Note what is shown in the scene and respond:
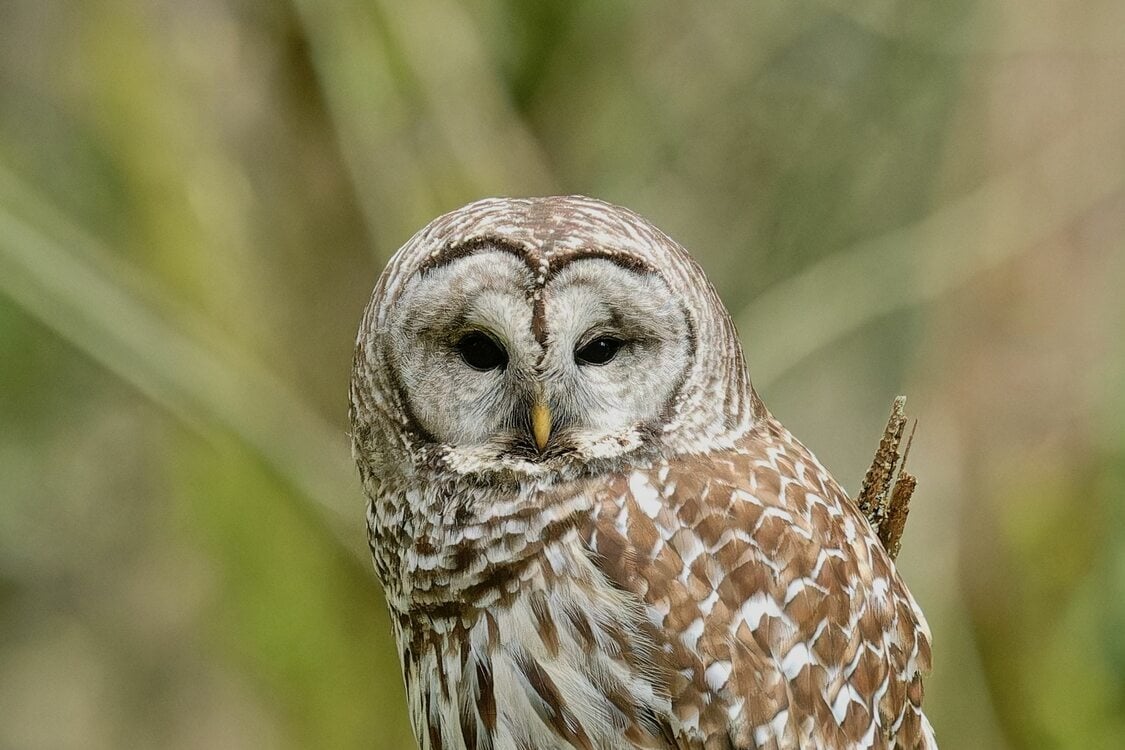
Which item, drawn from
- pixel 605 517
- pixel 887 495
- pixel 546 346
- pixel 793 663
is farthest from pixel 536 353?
pixel 887 495

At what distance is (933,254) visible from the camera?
4090 millimetres

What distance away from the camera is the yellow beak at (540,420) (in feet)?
6.55

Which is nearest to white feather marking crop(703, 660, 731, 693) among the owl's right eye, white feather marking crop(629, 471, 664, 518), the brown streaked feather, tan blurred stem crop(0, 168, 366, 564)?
the brown streaked feather

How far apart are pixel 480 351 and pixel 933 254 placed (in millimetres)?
2458

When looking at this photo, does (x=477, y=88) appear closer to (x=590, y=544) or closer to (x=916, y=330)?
(x=916, y=330)

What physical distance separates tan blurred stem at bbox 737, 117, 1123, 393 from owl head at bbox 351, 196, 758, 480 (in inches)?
72.5

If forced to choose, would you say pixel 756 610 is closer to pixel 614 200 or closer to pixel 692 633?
pixel 692 633

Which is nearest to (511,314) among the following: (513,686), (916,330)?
(513,686)

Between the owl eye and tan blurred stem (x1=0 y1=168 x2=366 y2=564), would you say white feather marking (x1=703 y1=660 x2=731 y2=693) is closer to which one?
the owl eye

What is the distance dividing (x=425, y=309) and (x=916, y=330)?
257 cm

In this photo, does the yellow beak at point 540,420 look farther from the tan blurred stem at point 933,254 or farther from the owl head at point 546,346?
the tan blurred stem at point 933,254

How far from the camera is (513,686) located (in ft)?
6.89

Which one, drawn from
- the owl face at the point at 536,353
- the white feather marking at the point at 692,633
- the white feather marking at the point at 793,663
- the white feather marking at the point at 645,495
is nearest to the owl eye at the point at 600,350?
the owl face at the point at 536,353

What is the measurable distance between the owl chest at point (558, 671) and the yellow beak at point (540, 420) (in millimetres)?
201
